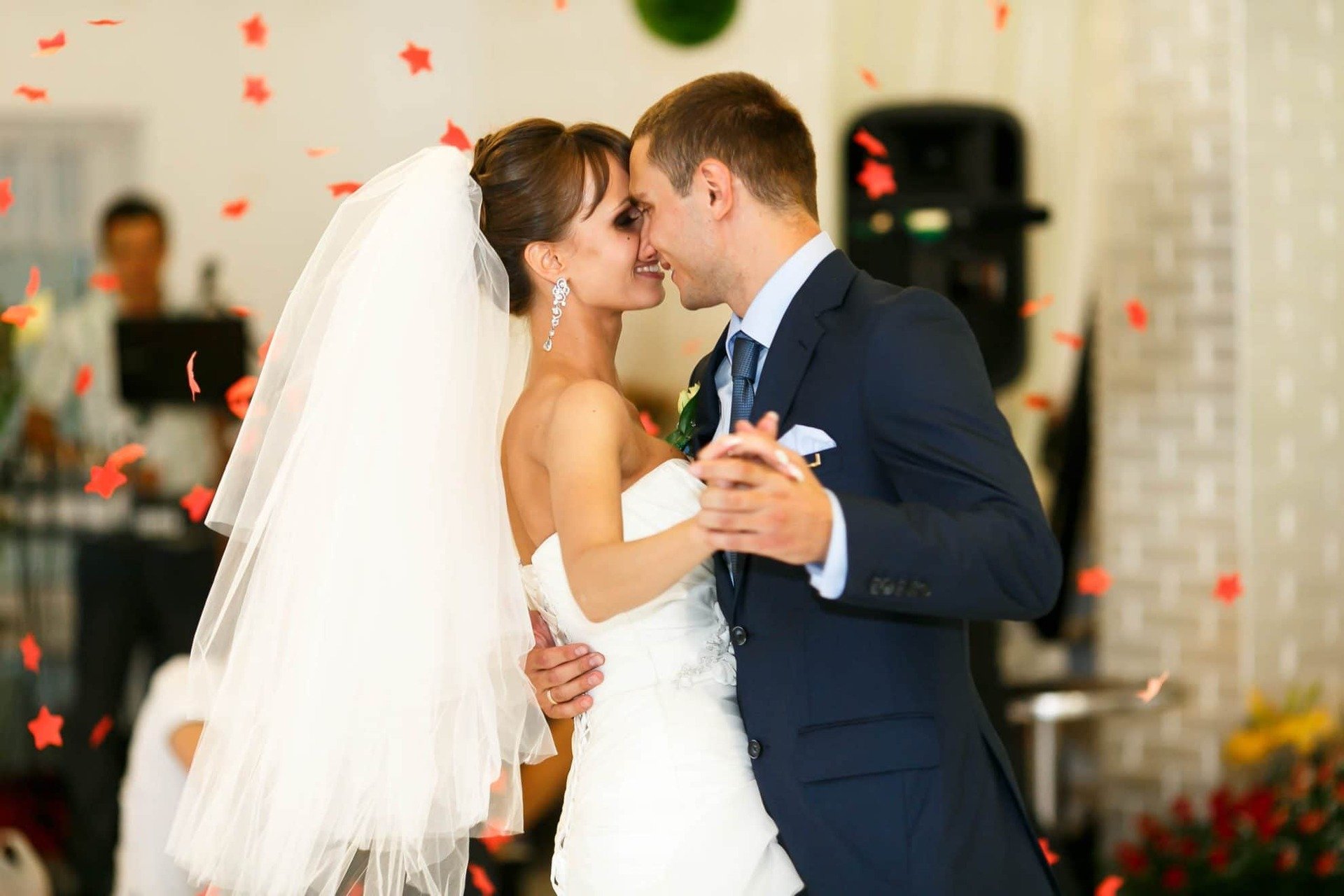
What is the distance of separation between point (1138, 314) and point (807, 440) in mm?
2598

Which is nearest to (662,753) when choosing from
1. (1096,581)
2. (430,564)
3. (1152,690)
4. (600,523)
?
(600,523)

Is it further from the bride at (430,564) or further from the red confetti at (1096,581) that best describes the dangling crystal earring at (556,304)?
the red confetti at (1096,581)

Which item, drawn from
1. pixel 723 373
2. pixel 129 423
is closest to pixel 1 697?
pixel 129 423

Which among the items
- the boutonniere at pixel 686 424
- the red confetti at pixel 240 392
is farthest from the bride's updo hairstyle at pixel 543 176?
the red confetti at pixel 240 392

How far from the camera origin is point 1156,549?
4426 millimetres

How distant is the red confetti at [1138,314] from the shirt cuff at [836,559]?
110 inches

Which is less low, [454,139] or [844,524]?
[454,139]

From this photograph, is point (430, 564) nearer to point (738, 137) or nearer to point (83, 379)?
point (738, 137)

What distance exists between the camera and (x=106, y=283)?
17.2ft

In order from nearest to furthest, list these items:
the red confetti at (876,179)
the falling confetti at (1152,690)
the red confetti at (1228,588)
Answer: the falling confetti at (1152,690) < the red confetti at (1228,588) < the red confetti at (876,179)

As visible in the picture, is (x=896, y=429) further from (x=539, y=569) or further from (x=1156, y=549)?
(x=1156, y=549)

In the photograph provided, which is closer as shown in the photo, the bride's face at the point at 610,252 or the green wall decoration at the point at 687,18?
the bride's face at the point at 610,252

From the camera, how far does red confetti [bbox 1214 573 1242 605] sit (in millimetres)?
4188

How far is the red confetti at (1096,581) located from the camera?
13.8ft
